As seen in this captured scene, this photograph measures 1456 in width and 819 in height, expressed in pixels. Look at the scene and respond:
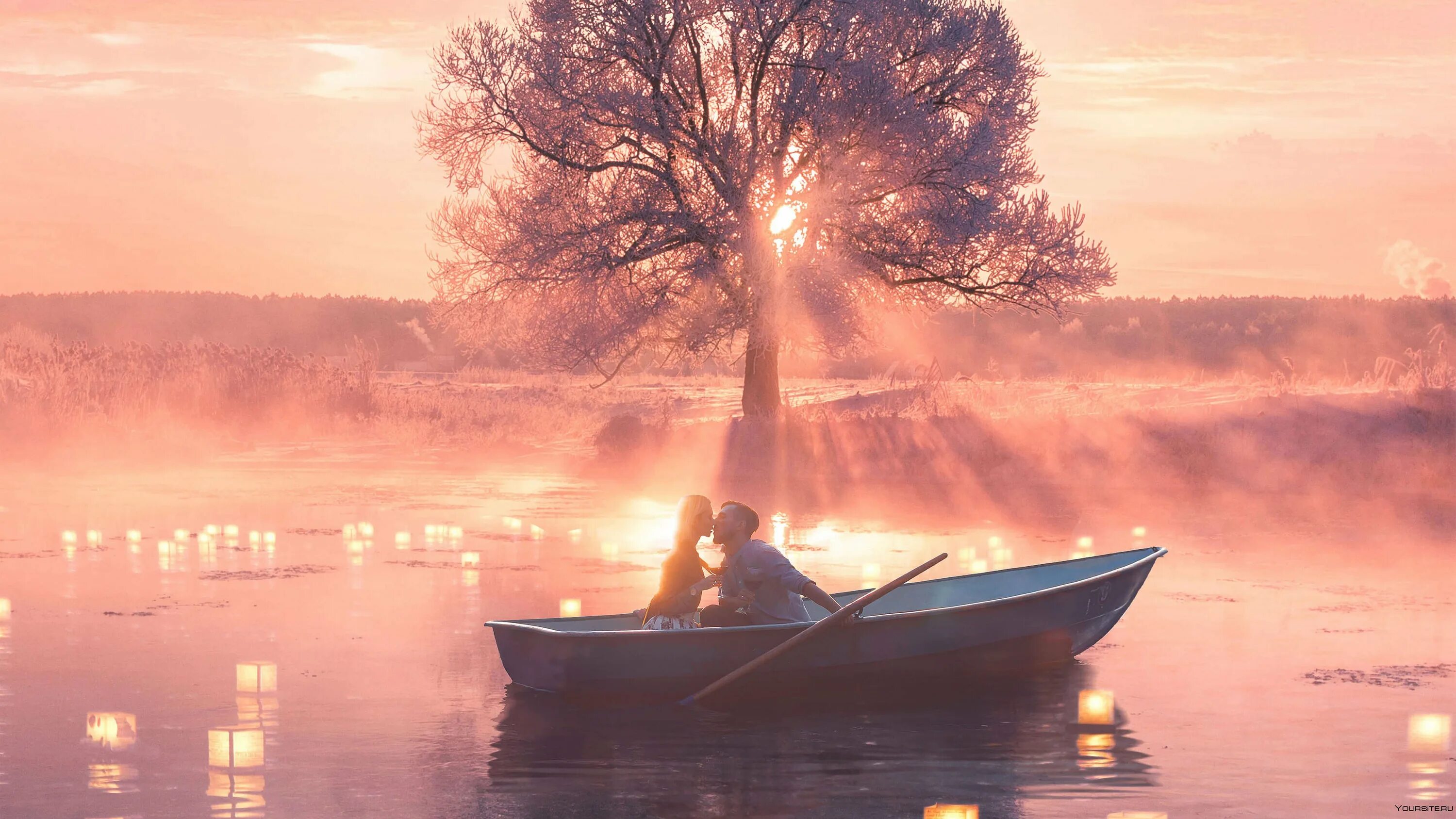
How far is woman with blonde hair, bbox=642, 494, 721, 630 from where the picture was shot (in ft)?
37.3

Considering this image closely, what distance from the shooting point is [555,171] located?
29031 millimetres

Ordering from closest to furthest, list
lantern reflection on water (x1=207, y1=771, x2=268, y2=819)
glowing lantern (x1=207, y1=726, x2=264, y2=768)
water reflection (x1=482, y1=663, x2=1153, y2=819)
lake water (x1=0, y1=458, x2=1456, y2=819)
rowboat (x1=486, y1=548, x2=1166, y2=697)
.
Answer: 1. lantern reflection on water (x1=207, y1=771, x2=268, y2=819)
2. water reflection (x1=482, y1=663, x2=1153, y2=819)
3. lake water (x1=0, y1=458, x2=1456, y2=819)
4. glowing lantern (x1=207, y1=726, x2=264, y2=768)
5. rowboat (x1=486, y1=548, x2=1166, y2=697)

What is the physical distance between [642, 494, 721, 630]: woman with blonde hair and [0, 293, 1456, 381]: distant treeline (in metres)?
53.0

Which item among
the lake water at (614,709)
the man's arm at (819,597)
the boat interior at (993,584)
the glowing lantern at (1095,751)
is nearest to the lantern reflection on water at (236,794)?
the lake water at (614,709)

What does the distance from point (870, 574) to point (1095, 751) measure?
24.8 ft

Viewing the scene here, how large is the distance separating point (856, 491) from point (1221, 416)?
7030mm

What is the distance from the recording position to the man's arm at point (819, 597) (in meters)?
11.2

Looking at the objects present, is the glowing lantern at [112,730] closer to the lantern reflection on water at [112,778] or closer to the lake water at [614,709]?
the lake water at [614,709]

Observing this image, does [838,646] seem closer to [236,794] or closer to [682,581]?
[682,581]

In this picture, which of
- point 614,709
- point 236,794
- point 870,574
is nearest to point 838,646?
point 614,709

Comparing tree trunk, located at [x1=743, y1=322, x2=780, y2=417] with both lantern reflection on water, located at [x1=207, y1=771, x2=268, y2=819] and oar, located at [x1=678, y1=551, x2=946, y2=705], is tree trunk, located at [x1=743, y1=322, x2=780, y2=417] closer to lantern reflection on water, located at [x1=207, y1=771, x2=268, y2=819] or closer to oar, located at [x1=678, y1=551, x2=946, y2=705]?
oar, located at [x1=678, y1=551, x2=946, y2=705]

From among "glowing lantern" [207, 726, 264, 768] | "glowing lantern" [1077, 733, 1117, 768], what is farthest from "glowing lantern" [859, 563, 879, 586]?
"glowing lantern" [207, 726, 264, 768]

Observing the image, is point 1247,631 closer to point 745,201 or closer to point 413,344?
point 745,201

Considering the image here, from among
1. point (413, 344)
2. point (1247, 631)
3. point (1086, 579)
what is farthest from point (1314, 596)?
point (413, 344)
